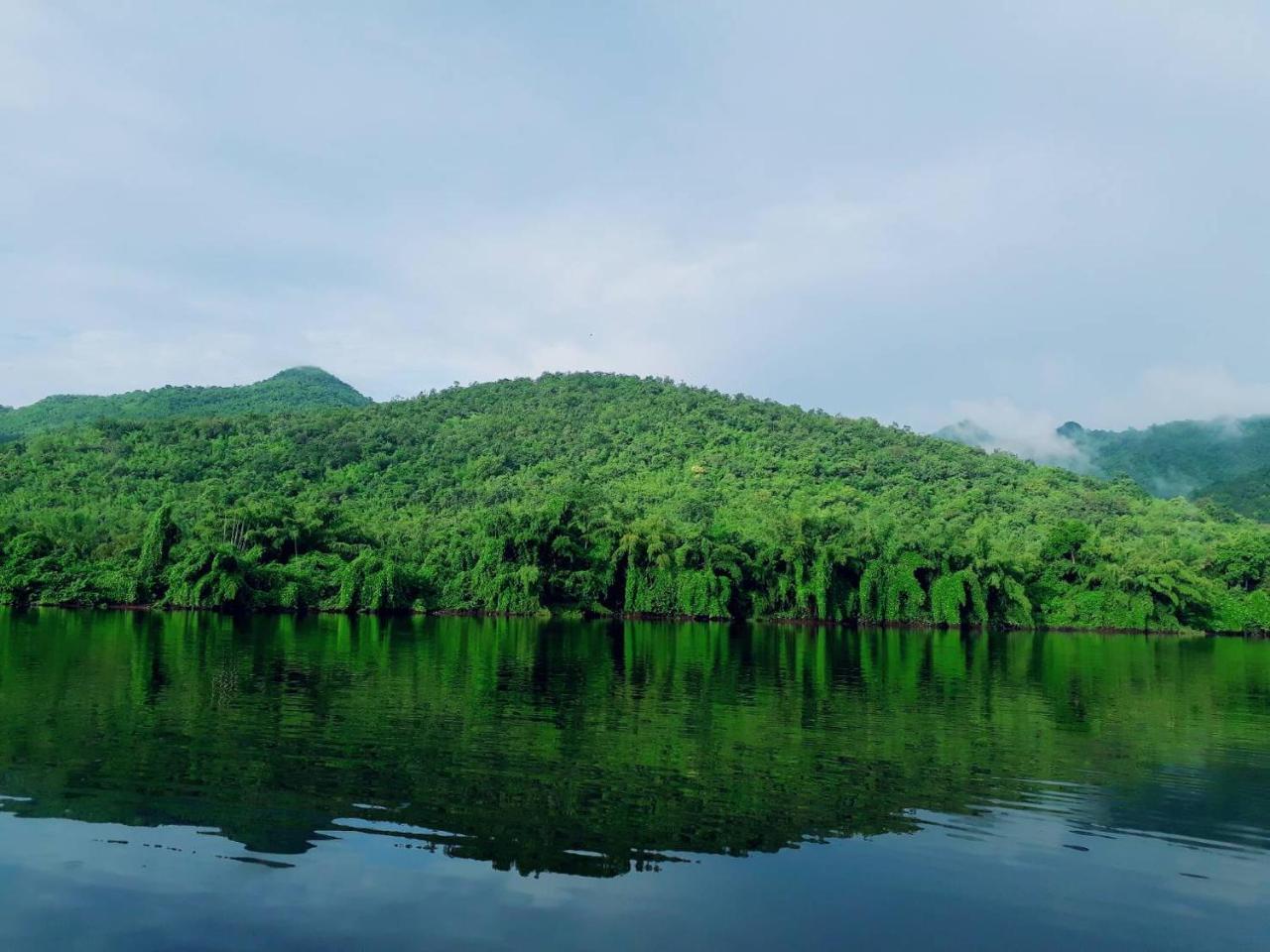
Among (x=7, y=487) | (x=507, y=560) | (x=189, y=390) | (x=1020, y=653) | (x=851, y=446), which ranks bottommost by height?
(x=1020, y=653)

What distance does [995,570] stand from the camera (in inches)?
2810

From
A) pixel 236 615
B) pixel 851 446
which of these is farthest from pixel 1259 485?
pixel 236 615

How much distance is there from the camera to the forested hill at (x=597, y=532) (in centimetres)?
→ 6719

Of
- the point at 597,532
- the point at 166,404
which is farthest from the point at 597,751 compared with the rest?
the point at 166,404

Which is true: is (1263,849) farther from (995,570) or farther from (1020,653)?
(995,570)

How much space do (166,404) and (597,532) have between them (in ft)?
344

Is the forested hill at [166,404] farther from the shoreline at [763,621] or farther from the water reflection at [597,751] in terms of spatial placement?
the water reflection at [597,751]

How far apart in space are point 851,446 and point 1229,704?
93814mm

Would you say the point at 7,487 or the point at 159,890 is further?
the point at 7,487

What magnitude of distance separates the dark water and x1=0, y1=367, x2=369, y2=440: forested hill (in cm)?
12203

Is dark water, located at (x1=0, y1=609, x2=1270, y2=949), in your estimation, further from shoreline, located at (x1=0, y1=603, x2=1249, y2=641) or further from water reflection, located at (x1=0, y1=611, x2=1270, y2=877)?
shoreline, located at (x1=0, y1=603, x2=1249, y2=641)

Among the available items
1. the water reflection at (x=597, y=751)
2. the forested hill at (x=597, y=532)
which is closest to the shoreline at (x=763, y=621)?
the forested hill at (x=597, y=532)

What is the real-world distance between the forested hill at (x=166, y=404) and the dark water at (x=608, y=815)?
122031mm

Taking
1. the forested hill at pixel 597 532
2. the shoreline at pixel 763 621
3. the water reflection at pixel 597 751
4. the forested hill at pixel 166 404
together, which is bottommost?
the shoreline at pixel 763 621
